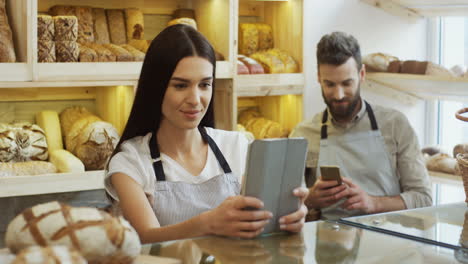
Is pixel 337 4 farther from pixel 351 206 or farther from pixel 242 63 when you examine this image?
pixel 351 206

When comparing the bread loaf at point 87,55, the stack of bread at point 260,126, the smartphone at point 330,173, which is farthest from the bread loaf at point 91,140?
the smartphone at point 330,173

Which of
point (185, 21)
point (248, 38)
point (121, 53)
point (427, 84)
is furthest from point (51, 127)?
point (427, 84)

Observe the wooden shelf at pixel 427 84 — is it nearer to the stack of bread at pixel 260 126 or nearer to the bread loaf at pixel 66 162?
the stack of bread at pixel 260 126

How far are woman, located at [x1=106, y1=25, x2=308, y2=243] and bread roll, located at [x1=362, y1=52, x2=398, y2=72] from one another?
1872 millimetres

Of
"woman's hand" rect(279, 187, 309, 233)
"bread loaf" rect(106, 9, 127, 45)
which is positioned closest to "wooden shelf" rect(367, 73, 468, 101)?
"bread loaf" rect(106, 9, 127, 45)

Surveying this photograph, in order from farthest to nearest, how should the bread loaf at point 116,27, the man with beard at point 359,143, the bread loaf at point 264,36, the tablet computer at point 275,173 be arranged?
the bread loaf at point 264,36 → the bread loaf at point 116,27 → the man with beard at point 359,143 → the tablet computer at point 275,173

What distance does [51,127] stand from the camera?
286cm

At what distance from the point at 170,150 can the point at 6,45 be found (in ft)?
3.28

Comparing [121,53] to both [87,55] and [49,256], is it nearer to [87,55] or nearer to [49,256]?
[87,55]

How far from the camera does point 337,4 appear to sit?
12.1 ft

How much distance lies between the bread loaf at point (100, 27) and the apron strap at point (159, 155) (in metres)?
1.14

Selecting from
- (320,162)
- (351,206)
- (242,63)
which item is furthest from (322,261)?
(242,63)

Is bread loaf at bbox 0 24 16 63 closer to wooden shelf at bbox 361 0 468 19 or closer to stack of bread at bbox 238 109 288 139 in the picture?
stack of bread at bbox 238 109 288 139

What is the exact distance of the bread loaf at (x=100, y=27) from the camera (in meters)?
2.98
